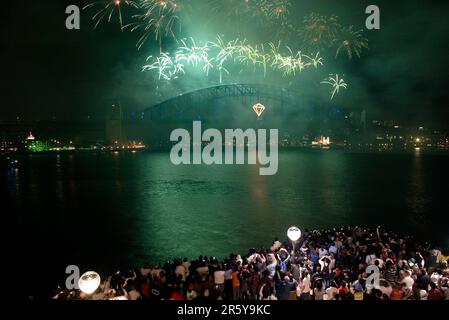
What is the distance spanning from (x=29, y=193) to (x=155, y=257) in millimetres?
24838

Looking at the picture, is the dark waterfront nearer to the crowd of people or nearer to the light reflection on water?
the light reflection on water

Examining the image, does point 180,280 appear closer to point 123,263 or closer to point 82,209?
point 123,263

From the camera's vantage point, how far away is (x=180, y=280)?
823cm

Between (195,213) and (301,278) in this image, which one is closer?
(301,278)

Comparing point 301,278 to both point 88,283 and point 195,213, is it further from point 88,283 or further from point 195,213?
point 195,213

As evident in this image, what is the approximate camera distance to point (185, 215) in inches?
933

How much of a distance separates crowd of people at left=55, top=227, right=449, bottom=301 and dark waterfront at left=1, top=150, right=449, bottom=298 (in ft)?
20.3

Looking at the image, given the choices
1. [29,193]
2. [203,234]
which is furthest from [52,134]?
[203,234]

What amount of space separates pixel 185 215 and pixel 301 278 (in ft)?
52.1

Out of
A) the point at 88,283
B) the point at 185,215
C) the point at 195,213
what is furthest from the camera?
the point at 195,213

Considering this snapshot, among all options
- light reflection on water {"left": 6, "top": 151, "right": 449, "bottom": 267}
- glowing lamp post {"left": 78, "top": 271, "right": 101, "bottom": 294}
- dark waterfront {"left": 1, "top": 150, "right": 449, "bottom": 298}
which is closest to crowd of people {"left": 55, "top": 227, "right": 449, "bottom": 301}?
glowing lamp post {"left": 78, "top": 271, "right": 101, "bottom": 294}

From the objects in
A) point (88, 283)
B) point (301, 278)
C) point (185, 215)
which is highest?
point (88, 283)

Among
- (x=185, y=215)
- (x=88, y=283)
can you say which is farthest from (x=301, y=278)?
(x=185, y=215)

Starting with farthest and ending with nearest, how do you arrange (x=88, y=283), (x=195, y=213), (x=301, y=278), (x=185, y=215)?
(x=195, y=213) < (x=185, y=215) < (x=301, y=278) < (x=88, y=283)
